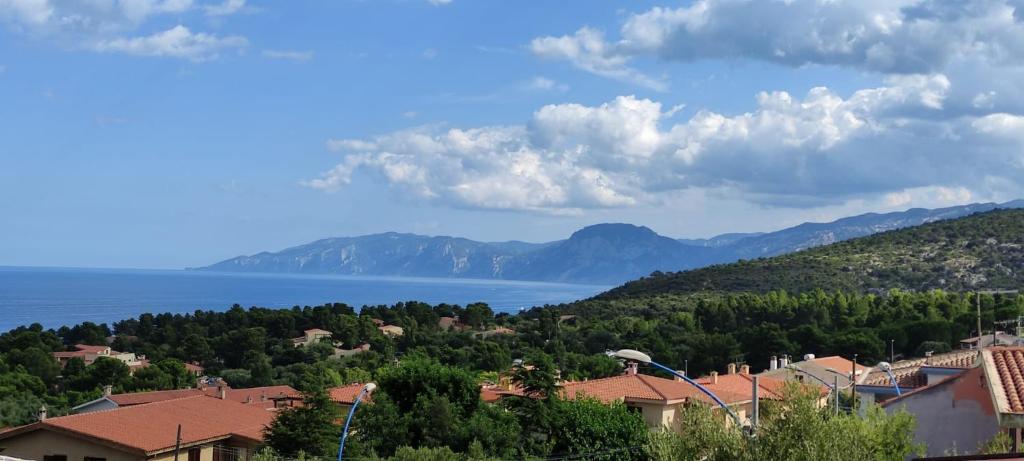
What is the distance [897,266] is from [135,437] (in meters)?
130

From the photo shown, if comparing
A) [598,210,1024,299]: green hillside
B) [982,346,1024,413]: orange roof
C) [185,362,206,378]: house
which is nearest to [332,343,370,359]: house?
[185,362,206,378]: house

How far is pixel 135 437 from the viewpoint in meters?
31.6

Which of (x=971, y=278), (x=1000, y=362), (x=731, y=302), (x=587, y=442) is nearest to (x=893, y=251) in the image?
(x=971, y=278)

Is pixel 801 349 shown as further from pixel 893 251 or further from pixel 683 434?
pixel 893 251

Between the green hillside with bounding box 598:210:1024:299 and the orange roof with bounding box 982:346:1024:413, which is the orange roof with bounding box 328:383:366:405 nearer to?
the orange roof with bounding box 982:346:1024:413

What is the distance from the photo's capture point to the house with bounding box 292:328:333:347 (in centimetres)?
10203

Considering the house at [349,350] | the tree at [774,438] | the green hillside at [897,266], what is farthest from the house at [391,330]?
the tree at [774,438]

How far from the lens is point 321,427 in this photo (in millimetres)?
31844

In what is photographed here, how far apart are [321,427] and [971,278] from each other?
392ft

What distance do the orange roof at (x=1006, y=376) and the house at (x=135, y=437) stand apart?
23.1 metres

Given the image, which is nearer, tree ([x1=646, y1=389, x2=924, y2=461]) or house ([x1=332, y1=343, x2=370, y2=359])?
tree ([x1=646, y1=389, x2=924, y2=461])

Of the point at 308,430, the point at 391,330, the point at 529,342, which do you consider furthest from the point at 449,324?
the point at 308,430

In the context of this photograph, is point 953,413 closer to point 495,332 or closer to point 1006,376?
point 1006,376

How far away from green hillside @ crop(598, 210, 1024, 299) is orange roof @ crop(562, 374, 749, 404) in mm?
93215
